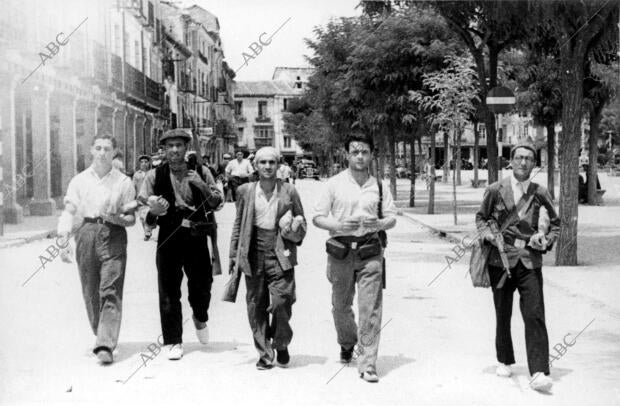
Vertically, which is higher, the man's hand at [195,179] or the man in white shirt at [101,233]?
the man's hand at [195,179]

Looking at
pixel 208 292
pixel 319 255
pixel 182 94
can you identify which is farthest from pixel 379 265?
pixel 182 94

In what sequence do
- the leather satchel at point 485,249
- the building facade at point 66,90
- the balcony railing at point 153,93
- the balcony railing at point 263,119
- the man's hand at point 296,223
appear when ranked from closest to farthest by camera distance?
the leather satchel at point 485,249, the man's hand at point 296,223, the building facade at point 66,90, the balcony railing at point 153,93, the balcony railing at point 263,119

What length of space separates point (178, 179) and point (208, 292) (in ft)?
2.98

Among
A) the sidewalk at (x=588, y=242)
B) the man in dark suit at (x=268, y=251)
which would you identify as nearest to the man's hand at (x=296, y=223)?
the man in dark suit at (x=268, y=251)

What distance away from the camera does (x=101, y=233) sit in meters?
6.76

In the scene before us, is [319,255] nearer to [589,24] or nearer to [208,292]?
[589,24]

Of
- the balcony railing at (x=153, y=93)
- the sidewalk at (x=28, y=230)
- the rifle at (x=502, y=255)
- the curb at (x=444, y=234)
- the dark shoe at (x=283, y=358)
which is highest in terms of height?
the balcony railing at (x=153, y=93)

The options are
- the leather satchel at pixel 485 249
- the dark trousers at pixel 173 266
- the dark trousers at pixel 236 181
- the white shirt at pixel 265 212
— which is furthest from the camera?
the dark trousers at pixel 236 181

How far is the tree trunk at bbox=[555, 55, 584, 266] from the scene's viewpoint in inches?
476

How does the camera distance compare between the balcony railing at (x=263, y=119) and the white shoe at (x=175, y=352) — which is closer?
the white shoe at (x=175, y=352)

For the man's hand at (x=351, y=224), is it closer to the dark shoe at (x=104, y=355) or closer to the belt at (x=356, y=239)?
the belt at (x=356, y=239)

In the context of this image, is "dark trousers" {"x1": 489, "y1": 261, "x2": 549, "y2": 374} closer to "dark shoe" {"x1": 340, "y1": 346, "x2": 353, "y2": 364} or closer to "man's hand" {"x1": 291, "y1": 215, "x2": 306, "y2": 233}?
"dark shoe" {"x1": 340, "y1": 346, "x2": 353, "y2": 364}

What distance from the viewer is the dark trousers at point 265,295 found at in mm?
6539

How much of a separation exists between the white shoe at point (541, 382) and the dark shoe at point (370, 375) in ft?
3.26
